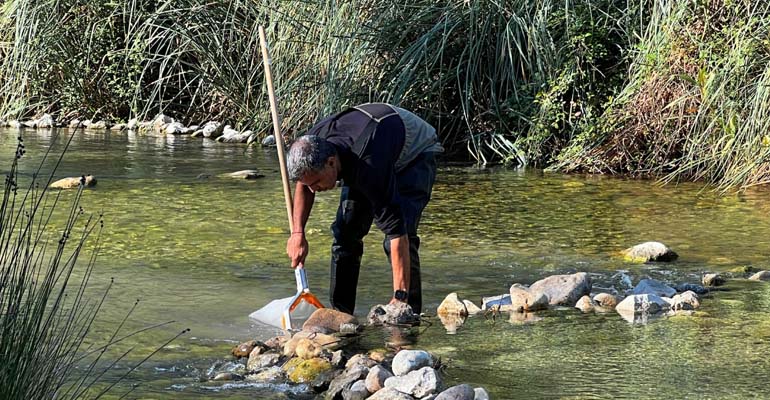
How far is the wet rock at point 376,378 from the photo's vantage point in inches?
200

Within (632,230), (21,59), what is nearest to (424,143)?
(632,230)

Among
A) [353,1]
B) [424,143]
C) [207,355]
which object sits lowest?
[207,355]

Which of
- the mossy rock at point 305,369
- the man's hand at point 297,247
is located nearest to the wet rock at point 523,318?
the man's hand at point 297,247

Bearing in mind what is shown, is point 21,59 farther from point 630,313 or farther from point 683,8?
point 630,313

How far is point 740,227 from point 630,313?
9.36 feet

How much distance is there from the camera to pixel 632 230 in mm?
9031

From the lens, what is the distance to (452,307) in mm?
6516

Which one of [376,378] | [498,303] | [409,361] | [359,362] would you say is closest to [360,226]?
[498,303]

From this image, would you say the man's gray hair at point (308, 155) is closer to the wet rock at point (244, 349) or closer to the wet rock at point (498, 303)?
the wet rock at point (244, 349)

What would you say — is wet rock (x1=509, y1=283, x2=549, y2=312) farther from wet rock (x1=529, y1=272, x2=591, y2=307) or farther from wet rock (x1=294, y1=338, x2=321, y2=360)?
wet rock (x1=294, y1=338, x2=321, y2=360)

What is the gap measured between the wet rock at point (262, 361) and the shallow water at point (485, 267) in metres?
0.20

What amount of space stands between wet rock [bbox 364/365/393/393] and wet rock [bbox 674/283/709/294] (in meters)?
2.46

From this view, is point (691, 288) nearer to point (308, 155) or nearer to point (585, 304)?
point (585, 304)

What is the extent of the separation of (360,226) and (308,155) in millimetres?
867
